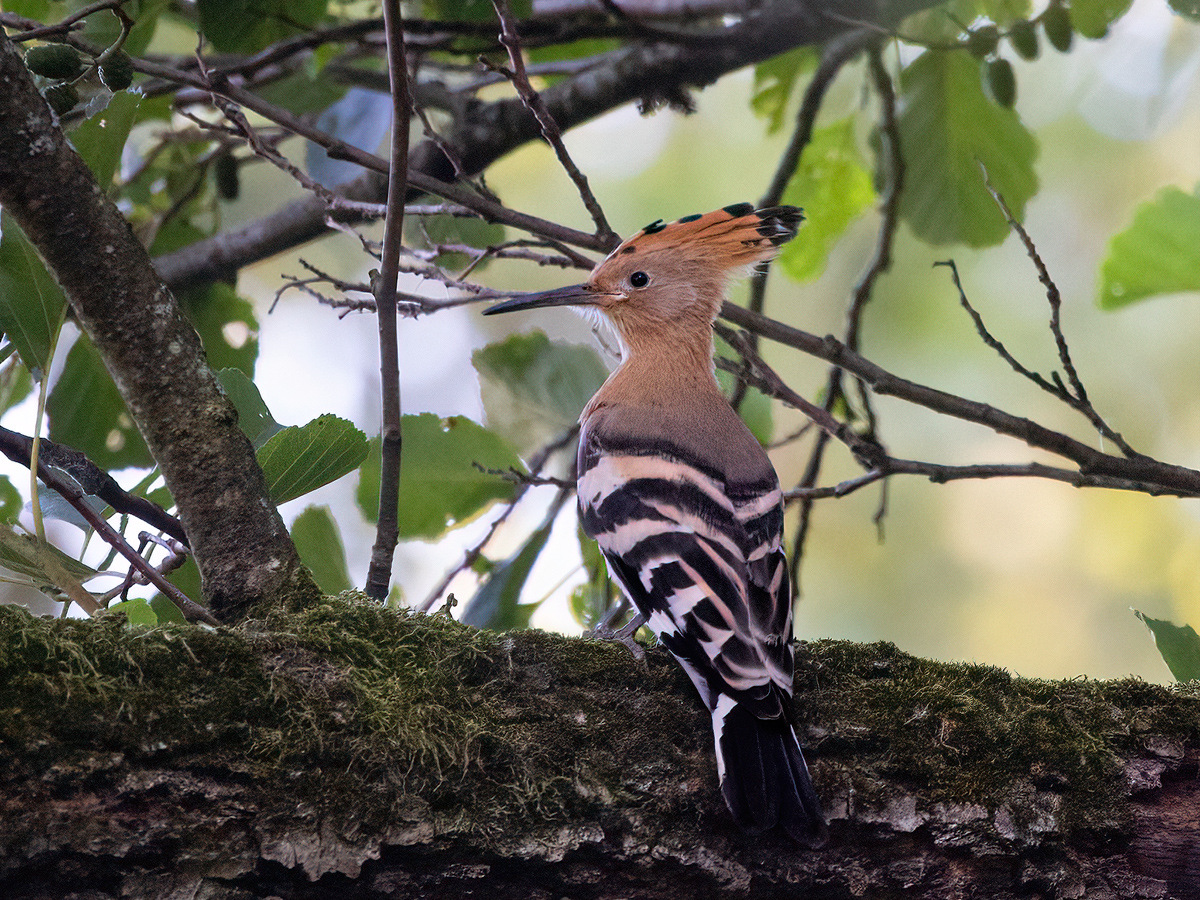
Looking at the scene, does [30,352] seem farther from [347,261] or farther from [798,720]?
[347,261]

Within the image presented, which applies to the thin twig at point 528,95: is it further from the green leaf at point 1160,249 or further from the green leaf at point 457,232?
the green leaf at point 1160,249

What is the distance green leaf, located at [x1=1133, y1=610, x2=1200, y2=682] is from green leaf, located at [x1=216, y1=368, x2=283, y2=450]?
1.44m

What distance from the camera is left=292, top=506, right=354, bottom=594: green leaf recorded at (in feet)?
6.28

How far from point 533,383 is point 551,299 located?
0.73 feet

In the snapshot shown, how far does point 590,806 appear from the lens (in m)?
1.30

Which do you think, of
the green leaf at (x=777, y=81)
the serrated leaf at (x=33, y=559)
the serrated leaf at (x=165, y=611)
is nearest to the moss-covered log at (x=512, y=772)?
the serrated leaf at (x=33, y=559)

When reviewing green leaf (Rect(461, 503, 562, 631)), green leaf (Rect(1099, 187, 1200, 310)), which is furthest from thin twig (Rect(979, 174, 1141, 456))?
green leaf (Rect(461, 503, 562, 631))

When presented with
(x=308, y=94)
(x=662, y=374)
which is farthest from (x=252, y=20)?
(x=662, y=374)

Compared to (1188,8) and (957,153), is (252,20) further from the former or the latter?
(1188,8)

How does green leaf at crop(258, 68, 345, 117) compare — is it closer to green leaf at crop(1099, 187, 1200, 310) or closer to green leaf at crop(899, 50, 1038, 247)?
green leaf at crop(899, 50, 1038, 247)

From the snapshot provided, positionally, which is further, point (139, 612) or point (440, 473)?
point (440, 473)

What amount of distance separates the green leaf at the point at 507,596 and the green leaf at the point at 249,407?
65 cm

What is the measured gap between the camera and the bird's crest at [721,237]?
2727 mm

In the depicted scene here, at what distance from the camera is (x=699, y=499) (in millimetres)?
1963
